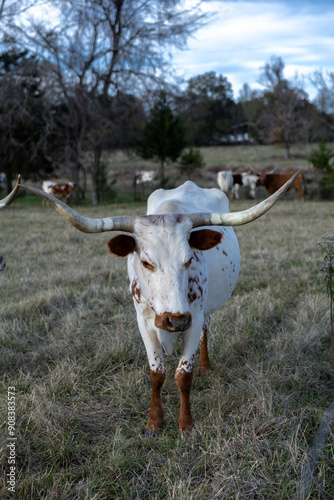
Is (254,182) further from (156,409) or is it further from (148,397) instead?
(156,409)

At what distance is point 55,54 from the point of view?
14719 mm

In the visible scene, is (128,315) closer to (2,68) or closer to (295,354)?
(295,354)

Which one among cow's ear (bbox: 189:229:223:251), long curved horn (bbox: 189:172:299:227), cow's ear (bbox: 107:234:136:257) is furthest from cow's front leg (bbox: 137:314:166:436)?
long curved horn (bbox: 189:172:299:227)

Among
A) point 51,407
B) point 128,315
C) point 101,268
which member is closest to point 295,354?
point 128,315

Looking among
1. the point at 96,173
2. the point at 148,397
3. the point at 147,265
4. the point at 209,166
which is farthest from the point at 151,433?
the point at 209,166

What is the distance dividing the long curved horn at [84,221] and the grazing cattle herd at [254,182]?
14856 mm

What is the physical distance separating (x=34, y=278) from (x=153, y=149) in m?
12.6

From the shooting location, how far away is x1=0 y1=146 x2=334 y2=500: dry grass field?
83.8 inches

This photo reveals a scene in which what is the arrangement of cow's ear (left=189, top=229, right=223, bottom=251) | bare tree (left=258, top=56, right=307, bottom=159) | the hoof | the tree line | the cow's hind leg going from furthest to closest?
1. bare tree (left=258, top=56, right=307, bottom=159)
2. the tree line
3. the cow's hind leg
4. the hoof
5. cow's ear (left=189, top=229, right=223, bottom=251)

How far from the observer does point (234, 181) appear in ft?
62.1

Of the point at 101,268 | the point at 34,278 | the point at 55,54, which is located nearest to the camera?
the point at 34,278

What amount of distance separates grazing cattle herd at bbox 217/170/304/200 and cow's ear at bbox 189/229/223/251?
14.7 meters

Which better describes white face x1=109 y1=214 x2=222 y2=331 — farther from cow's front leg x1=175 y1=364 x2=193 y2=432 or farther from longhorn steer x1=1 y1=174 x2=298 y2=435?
cow's front leg x1=175 y1=364 x2=193 y2=432

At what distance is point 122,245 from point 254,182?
16.4 meters
